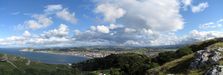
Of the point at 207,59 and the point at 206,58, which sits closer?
the point at 207,59

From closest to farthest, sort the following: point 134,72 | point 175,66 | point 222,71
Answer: point 222,71
point 175,66
point 134,72

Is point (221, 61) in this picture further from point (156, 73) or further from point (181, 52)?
point (181, 52)

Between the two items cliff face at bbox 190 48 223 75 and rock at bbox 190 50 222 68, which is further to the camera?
rock at bbox 190 50 222 68

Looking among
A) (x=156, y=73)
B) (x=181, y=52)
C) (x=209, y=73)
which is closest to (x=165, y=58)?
(x=181, y=52)

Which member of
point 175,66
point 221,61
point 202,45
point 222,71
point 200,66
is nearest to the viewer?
point 222,71

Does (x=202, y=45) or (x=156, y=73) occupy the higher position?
(x=202, y=45)

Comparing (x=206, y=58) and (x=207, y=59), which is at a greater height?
(x=206, y=58)

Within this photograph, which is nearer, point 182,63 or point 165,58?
point 182,63

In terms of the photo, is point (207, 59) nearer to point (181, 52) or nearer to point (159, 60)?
point (181, 52)
